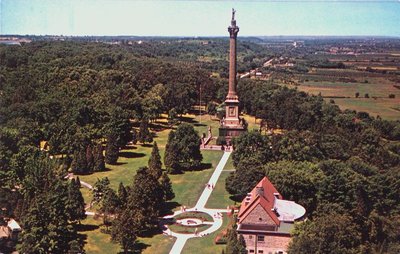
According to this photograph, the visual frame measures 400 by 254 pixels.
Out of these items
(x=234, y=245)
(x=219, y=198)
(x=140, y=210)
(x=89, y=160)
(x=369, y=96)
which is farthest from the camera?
(x=369, y=96)

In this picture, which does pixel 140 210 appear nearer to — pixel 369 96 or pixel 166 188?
pixel 166 188

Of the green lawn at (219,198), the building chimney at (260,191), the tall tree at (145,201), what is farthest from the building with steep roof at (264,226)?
the green lawn at (219,198)

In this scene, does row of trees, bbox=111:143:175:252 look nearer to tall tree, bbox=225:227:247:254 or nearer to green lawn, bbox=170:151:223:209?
green lawn, bbox=170:151:223:209

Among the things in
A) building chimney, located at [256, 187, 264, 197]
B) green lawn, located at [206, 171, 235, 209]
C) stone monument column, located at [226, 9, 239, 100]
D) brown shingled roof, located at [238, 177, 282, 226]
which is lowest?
green lawn, located at [206, 171, 235, 209]

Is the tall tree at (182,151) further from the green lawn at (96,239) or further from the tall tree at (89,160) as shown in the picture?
the green lawn at (96,239)

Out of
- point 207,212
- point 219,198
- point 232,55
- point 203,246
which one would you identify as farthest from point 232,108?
point 203,246

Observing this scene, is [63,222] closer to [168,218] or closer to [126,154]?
[168,218]

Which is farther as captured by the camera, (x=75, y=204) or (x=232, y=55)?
(x=232, y=55)

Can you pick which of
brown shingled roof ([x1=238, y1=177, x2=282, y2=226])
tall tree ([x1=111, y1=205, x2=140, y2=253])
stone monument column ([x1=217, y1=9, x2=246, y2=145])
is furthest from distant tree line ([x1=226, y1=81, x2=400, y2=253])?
stone monument column ([x1=217, y1=9, x2=246, y2=145])
